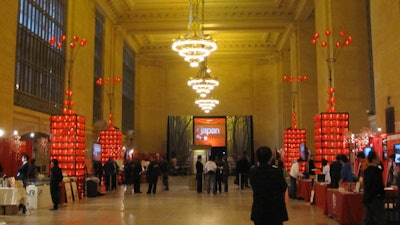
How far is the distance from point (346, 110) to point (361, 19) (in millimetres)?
3314

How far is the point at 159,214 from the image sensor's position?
33.6ft

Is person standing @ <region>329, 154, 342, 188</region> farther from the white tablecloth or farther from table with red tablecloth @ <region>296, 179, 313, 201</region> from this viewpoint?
the white tablecloth

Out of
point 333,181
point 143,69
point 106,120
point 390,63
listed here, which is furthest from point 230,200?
point 143,69

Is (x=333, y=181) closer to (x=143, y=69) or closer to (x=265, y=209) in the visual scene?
(x=265, y=209)

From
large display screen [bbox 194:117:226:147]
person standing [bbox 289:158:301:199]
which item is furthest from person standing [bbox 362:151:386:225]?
large display screen [bbox 194:117:226:147]

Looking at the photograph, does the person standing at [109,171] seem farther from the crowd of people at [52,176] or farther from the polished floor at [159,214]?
the crowd of people at [52,176]

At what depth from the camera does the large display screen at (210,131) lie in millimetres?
32250

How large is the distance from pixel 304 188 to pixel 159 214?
202 inches

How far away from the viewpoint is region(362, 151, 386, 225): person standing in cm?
646

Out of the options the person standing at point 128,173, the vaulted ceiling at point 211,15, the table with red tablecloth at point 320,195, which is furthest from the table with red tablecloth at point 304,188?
the vaulted ceiling at point 211,15

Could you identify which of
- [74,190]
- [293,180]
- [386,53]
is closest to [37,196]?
[74,190]

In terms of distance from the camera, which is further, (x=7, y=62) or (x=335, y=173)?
(x=7, y=62)

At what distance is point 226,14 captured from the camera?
24.6m

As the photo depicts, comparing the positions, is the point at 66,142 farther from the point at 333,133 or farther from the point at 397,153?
the point at 397,153
